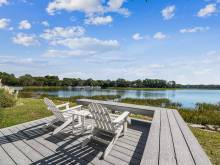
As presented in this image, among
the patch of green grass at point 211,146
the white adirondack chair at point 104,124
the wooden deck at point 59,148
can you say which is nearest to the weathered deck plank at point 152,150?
the wooden deck at point 59,148

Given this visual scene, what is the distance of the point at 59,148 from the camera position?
3.13 meters

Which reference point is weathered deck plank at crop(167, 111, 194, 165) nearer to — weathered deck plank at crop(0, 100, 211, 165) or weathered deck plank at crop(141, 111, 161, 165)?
weathered deck plank at crop(0, 100, 211, 165)

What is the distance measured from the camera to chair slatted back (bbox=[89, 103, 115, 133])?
10.3 ft

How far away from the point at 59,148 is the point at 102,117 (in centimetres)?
95

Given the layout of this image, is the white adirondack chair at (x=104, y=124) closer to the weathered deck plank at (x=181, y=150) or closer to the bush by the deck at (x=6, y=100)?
the weathered deck plank at (x=181, y=150)

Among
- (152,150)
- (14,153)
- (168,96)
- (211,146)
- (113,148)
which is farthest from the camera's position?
(168,96)

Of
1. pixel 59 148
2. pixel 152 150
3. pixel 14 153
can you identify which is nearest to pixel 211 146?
pixel 152 150

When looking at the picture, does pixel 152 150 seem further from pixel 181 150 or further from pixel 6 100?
pixel 6 100

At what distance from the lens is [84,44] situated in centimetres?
991

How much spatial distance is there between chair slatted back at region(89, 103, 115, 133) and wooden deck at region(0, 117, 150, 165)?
1.11 feet

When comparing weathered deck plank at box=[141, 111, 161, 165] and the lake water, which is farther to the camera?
the lake water

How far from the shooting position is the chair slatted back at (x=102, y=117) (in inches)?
124

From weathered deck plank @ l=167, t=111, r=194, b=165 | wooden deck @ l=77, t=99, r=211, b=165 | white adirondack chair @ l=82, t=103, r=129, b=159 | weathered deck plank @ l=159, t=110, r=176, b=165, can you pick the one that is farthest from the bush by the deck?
weathered deck plank @ l=167, t=111, r=194, b=165

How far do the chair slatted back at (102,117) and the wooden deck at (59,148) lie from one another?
0.34 metres
